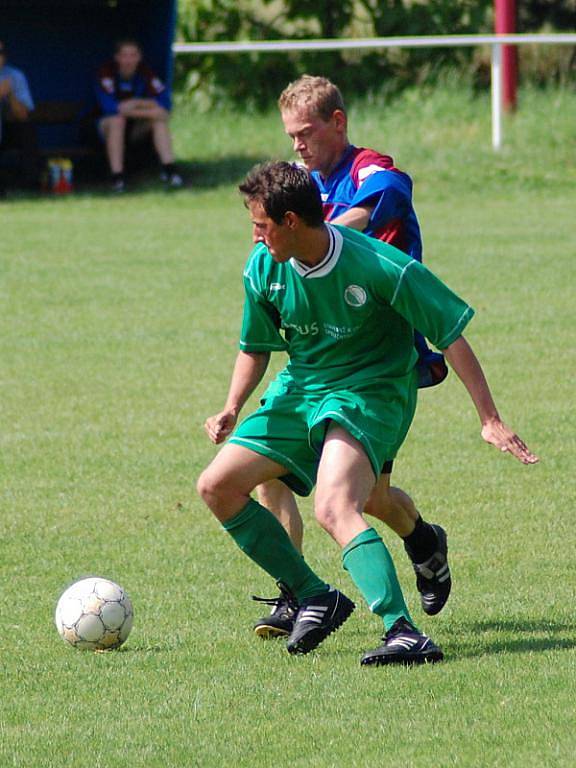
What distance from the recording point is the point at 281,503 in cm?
555

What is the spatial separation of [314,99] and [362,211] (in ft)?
1.35

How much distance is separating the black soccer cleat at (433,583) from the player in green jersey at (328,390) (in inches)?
19.6

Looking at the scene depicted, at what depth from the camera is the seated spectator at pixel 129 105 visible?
58.4 ft

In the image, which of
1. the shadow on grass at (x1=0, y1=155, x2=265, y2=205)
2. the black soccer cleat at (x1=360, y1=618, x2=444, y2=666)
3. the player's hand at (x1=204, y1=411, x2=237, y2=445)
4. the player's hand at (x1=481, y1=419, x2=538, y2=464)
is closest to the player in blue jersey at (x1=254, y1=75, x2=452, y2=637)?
the player's hand at (x1=204, y1=411, x2=237, y2=445)

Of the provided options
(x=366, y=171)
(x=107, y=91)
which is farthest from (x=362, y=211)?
(x=107, y=91)

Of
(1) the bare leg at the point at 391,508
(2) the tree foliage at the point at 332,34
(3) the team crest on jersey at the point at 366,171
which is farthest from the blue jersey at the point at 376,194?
(2) the tree foliage at the point at 332,34

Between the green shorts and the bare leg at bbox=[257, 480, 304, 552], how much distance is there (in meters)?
0.46

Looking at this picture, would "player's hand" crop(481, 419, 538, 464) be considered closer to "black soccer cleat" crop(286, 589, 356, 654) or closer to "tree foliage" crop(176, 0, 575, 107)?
"black soccer cleat" crop(286, 589, 356, 654)

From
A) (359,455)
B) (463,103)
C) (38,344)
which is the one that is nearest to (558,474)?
(359,455)

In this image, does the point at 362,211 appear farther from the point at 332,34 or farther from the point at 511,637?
the point at 332,34

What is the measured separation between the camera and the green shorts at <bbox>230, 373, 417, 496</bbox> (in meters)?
4.85

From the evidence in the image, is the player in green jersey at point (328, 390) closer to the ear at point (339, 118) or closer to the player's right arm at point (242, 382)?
the player's right arm at point (242, 382)

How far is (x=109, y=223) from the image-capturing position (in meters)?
16.0

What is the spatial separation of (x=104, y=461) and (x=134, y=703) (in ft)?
11.2
